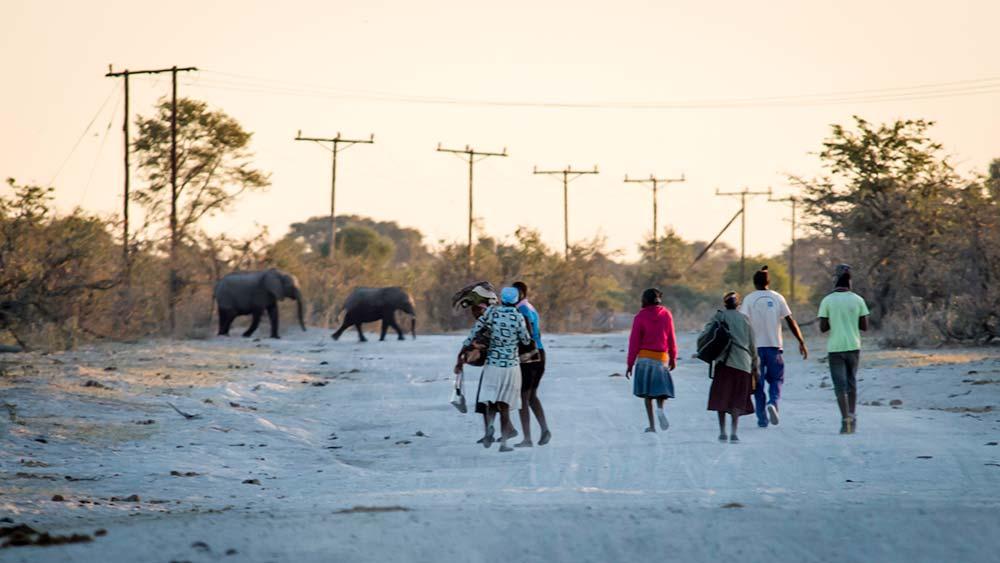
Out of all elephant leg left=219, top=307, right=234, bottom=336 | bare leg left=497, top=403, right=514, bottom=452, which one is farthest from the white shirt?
elephant leg left=219, top=307, right=234, bottom=336

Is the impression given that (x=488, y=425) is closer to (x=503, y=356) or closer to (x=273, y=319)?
(x=503, y=356)

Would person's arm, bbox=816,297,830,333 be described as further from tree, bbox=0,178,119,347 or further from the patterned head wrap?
tree, bbox=0,178,119,347

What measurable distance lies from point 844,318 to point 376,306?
26.8 m

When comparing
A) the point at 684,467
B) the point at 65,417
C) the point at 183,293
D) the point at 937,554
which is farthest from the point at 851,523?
the point at 183,293

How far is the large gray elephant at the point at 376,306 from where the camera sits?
4262 cm

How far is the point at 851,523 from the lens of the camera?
10.1 m

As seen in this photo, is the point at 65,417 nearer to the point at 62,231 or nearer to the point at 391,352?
the point at 62,231

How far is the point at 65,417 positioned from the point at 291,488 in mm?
5649

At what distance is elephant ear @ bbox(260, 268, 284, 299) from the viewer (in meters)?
44.2

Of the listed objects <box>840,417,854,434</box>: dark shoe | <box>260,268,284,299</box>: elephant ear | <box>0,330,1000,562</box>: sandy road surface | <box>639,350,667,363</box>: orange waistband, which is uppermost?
<box>260,268,284,299</box>: elephant ear

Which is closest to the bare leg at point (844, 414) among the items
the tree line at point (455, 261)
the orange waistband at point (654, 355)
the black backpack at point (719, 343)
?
the black backpack at point (719, 343)

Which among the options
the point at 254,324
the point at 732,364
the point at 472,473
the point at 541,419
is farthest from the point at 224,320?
the point at 472,473

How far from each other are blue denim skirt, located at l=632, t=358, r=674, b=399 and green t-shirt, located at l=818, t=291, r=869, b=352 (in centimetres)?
174

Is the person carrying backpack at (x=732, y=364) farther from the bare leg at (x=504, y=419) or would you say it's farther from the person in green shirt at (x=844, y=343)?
the bare leg at (x=504, y=419)
